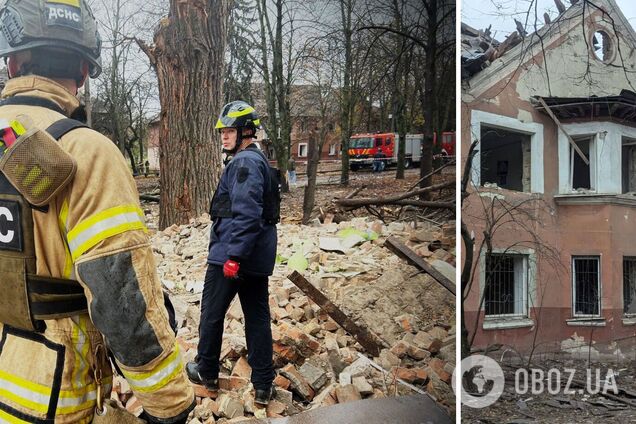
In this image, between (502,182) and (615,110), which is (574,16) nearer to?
(615,110)

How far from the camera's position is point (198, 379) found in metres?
2.36

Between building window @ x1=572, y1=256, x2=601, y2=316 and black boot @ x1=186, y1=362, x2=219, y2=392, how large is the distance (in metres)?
2.42

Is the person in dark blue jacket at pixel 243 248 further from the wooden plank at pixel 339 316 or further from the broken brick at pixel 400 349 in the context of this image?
the broken brick at pixel 400 349

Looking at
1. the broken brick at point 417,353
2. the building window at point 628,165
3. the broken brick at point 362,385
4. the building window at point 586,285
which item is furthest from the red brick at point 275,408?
the building window at point 628,165

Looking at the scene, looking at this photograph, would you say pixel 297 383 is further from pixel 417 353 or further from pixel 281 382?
pixel 417 353

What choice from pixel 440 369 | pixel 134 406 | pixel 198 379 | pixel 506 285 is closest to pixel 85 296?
pixel 134 406

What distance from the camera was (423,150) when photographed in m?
2.96

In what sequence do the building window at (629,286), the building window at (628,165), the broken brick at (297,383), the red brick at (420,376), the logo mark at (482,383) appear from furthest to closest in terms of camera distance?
the building window at (629,286)
the building window at (628,165)
the logo mark at (482,383)
the red brick at (420,376)
the broken brick at (297,383)

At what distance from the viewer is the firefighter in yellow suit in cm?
155

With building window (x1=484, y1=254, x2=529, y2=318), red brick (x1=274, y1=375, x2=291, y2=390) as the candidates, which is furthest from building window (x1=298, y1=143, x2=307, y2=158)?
building window (x1=484, y1=254, x2=529, y2=318)

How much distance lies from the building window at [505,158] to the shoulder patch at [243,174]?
63.1 inches

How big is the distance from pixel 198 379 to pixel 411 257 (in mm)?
1124

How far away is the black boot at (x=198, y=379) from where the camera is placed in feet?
7.64

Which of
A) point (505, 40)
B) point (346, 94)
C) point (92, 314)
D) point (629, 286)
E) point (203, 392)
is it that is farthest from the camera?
point (629, 286)
